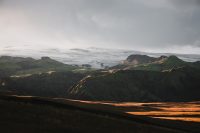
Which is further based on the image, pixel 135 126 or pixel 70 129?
pixel 135 126

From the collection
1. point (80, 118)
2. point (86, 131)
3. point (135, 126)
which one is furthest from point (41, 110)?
point (135, 126)

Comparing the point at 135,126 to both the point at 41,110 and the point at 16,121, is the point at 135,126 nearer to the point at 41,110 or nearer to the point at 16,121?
the point at 41,110

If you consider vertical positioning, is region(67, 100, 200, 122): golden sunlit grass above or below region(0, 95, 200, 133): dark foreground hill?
below

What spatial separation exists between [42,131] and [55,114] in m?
10.5

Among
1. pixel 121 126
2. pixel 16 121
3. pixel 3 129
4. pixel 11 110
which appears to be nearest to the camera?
pixel 3 129

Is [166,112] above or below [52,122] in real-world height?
below

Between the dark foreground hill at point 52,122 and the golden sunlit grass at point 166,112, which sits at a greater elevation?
the dark foreground hill at point 52,122

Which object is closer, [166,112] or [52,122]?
[52,122]

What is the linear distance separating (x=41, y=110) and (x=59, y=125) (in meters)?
8.02

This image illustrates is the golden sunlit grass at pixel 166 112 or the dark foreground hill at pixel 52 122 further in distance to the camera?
the golden sunlit grass at pixel 166 112

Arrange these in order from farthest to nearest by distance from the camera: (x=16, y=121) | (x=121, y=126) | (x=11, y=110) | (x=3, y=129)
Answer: (x=121, y=126) < (x=11, y=110) < (x=16, y=121) < (x=3, y=129)

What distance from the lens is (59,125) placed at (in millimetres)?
48438

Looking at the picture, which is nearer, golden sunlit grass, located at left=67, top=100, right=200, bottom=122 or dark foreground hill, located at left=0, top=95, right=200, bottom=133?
dark foreground hill, located at left=0, top=95, right=200, bottom=133

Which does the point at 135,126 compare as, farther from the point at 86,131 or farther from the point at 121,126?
the point at 86,131
